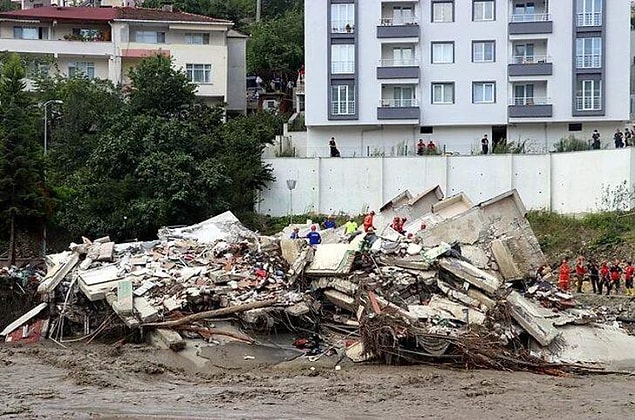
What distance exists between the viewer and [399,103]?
50188 mm

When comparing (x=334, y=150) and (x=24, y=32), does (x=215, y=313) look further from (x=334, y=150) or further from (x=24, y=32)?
(x=24, y=32)

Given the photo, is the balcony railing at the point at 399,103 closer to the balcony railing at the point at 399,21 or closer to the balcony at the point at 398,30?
the balcony at the point at 398,30

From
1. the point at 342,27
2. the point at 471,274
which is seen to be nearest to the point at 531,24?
the point at 342,27

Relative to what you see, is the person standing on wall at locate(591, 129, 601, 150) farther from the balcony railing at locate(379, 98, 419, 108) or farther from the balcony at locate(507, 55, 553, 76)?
the balcony railing at locate(379, 98, 419, 108)

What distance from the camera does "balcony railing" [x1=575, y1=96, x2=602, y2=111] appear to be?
4853 cm

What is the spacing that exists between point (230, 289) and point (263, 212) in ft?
71.5

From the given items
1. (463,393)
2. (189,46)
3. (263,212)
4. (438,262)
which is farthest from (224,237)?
(189,46)

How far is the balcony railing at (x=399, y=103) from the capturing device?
1966 inches

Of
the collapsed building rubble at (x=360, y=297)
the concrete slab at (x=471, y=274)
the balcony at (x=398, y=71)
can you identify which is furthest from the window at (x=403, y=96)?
the concrete slab at (x=471, y=274)

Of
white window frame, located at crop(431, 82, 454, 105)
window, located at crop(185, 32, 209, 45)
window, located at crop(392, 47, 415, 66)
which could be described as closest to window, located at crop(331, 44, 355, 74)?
window, located at crop(392, 47, 415, 66)

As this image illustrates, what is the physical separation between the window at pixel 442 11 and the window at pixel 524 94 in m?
5.19

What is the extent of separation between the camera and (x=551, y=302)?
24484 millimetres

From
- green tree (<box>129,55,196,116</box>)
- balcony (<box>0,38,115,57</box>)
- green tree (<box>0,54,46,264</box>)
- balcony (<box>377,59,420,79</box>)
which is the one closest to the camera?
green tree (<box>0,54,46,264</box>)

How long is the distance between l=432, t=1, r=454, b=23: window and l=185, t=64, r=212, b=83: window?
1495cm
